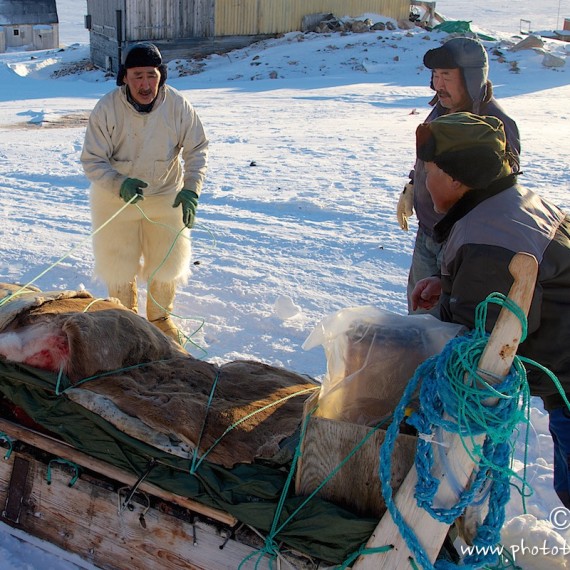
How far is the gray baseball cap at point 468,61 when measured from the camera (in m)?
3.96

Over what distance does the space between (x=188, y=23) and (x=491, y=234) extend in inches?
898

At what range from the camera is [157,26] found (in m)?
22.7

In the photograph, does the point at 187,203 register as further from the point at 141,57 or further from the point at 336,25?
the point at 336,25

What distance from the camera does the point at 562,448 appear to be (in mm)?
2836

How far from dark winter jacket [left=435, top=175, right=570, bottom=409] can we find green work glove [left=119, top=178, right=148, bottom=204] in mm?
2539

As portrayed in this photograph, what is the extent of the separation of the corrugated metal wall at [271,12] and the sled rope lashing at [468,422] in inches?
929

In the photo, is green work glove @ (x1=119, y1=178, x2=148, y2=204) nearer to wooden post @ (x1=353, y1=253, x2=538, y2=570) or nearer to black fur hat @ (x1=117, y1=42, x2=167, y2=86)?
black fur hat @ (x1=117, y1=42, x2=167, y2=86)

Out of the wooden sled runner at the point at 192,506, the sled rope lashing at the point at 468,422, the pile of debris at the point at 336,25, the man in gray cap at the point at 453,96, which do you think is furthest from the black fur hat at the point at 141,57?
the pile of debris at the point at 336,25

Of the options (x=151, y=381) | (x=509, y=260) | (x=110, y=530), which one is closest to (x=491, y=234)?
(x=509, y=260)

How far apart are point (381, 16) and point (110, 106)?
25.0 meters

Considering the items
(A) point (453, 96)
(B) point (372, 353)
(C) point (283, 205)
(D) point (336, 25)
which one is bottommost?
(C) point (283, 205)

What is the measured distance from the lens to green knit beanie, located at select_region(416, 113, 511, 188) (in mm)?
2430

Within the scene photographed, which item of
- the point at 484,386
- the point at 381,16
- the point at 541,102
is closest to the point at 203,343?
the point at 484,386

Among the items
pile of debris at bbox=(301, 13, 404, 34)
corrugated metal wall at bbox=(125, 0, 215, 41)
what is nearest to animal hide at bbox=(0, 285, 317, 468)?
corrugated metal wall at bbox=(125, 0, 215, 41)
